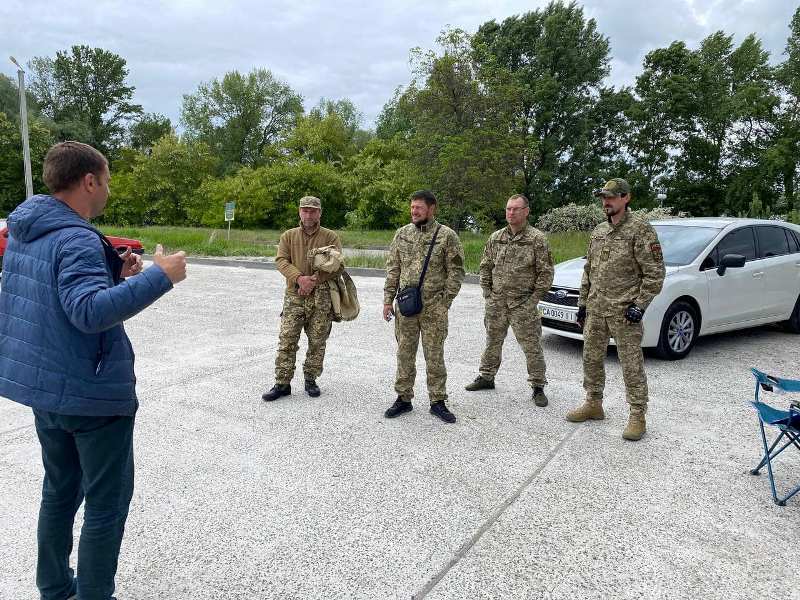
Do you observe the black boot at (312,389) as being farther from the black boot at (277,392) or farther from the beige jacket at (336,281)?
the beige jacket at (336,281)

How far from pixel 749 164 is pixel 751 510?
40.0 meters

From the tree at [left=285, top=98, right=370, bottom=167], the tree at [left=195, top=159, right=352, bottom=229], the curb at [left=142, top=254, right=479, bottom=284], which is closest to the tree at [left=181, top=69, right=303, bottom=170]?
the tree at [left=285, top=98, right=370, bottom=167]

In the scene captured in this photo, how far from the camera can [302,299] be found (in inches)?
205

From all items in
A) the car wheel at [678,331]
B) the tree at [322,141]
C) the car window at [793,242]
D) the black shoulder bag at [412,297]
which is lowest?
the car wheel at [678,331]

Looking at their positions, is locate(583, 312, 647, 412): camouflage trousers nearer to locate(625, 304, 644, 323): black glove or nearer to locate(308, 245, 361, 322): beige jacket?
locate(625, 304, 644, 323): black glove

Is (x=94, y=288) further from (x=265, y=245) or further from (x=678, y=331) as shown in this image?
(x=265, y=245)

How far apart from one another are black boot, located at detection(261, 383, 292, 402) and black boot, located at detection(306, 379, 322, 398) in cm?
16

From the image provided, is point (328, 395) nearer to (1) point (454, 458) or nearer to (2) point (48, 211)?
(1) point (454, 458)

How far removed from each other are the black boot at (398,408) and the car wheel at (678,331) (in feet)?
10.5

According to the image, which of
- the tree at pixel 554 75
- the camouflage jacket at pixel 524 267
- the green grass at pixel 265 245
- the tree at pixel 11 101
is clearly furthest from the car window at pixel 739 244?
the tree at pixel 11 101

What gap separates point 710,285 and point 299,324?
4.76m

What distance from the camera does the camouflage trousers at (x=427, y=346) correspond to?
185 inches

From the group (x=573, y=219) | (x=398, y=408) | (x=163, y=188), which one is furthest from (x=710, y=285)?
(x=163, y=188)

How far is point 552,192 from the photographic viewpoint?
3750 cm
